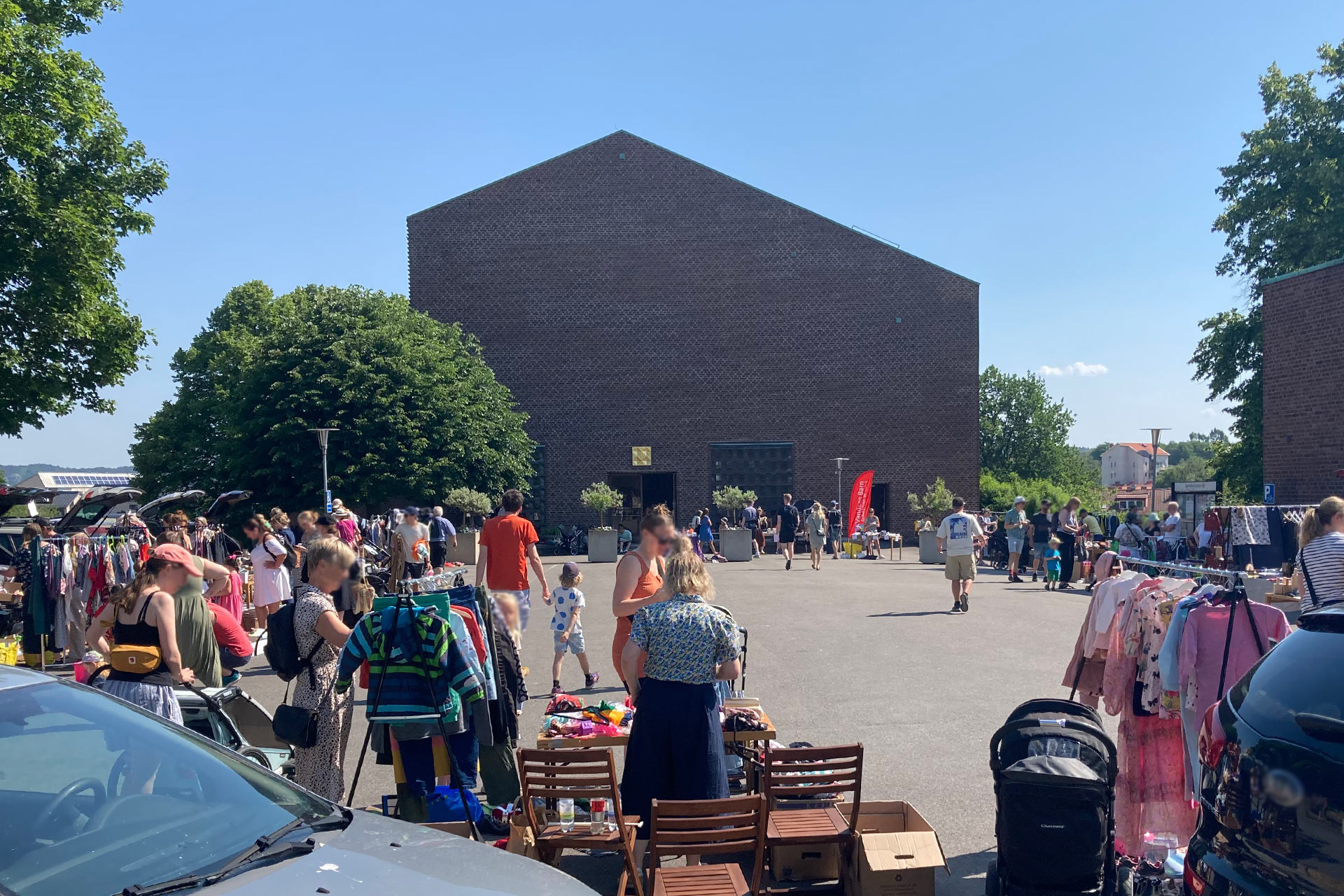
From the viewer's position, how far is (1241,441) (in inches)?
1374

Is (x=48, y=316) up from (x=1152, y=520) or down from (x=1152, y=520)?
up

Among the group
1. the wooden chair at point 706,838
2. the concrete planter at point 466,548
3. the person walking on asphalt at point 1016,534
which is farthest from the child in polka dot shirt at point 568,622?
the concrete planter at point 466,548

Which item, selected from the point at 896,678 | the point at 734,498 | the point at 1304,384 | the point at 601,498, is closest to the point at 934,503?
the point at 734,498

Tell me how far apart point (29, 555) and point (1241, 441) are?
35823mm

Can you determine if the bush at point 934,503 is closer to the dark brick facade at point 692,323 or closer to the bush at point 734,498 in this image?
the dark brick facade at point 692,323

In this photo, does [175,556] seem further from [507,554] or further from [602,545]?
[602,545]

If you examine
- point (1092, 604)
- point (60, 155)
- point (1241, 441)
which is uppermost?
point (60, 155)

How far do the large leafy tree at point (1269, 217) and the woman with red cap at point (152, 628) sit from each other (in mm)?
32109

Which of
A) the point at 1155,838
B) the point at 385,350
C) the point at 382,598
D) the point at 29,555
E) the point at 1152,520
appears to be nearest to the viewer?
the point at 382,598

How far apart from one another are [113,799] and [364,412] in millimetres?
29164

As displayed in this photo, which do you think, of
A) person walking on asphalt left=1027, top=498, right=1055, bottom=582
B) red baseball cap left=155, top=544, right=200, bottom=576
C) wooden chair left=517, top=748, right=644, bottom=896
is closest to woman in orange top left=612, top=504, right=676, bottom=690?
wooden chair left=517, top=748, right=644, bottom=896

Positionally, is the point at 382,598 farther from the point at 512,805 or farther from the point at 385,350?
the point at 385,350

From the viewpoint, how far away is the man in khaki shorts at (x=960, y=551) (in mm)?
15609

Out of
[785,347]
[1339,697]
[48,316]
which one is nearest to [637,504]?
[785,347]
